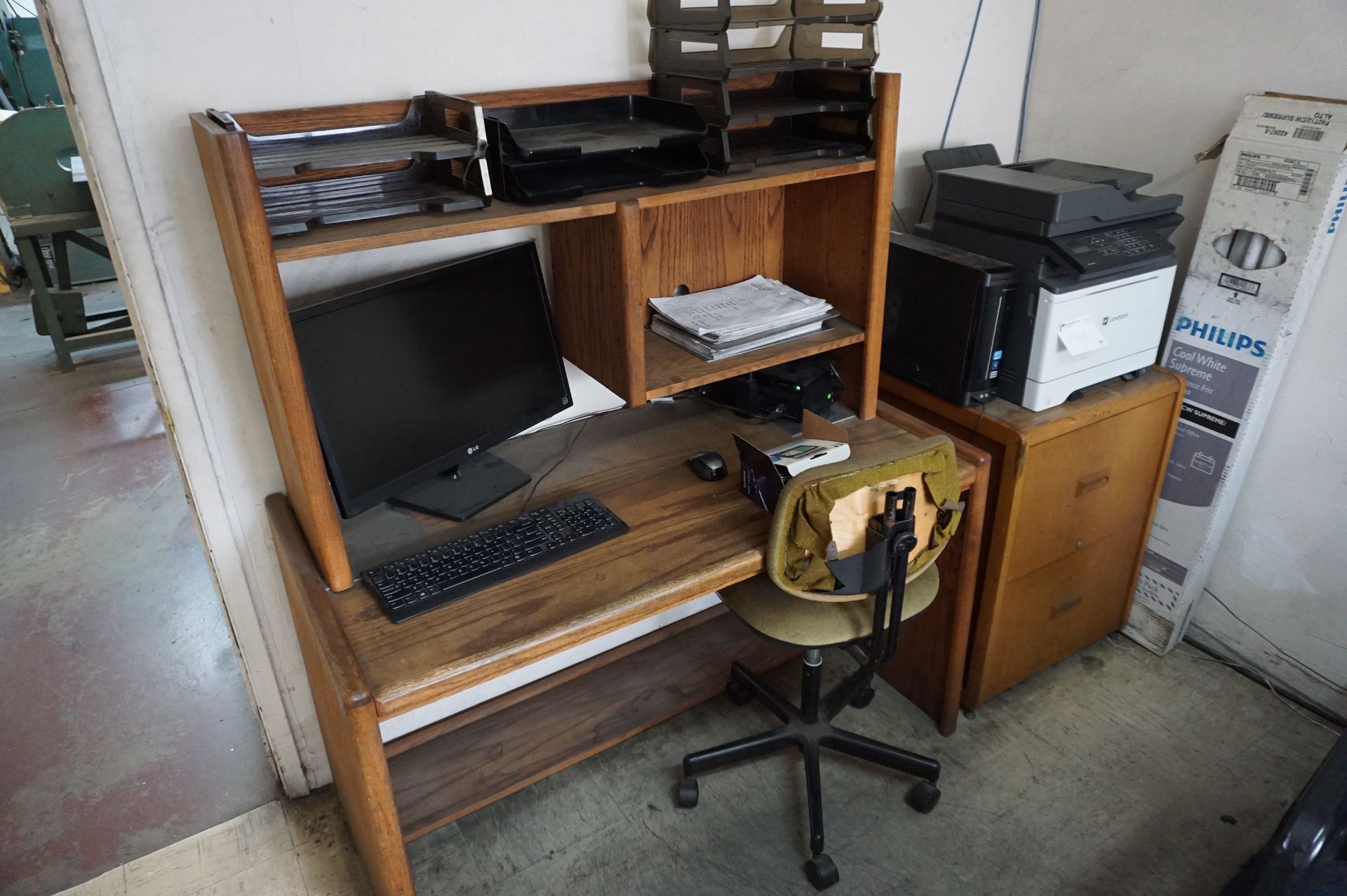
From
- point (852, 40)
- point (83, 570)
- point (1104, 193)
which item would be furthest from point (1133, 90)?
point (83, 570)

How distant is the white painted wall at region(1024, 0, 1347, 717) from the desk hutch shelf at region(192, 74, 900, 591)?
3.32ft

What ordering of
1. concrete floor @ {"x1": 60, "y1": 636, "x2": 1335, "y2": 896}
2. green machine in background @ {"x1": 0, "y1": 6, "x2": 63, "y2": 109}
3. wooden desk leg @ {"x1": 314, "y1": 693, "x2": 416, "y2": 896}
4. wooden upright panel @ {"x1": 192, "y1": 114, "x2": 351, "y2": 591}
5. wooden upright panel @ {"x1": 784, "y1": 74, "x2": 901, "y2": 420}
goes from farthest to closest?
green machine in background @ {"x1": 0, "y1": 6, "x2": 63, "y2": 109}, concrete floor @ {"x1": 60, "y1": 636, "x2": 1335, "y2": 896}, wooden upright panel @ {"x1": 784, "y1": 74, "x2": 901, "y2": 420}, wooden desk leg @ {"x1": 314, "y1": 693, "x2": 416, "y2": 896}, wooden upright panel @ {"x1": 192, "y1": 114, "x2": 351, "y2": 591}

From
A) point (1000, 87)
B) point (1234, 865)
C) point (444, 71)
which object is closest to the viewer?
point (444, 71)

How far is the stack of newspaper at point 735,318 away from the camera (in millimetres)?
1759

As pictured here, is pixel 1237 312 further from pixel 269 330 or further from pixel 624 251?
pixel 269 330

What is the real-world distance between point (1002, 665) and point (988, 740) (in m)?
0.19

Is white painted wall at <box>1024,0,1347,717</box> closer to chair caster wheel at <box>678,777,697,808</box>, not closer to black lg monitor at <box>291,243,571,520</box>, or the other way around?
chair caster wheel at <box>678,777,697,808</box>

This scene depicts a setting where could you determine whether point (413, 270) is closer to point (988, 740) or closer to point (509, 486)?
point (509, 486)

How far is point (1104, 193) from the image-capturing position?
1.91m

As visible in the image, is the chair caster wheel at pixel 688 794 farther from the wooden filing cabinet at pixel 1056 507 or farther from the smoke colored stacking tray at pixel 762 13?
the smoke colored stacking tray at pixel 762 13

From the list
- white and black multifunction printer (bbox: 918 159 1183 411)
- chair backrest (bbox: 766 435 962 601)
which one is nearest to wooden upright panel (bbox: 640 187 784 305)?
white and black multifunction printer (bbox: 918 159 1183 411)

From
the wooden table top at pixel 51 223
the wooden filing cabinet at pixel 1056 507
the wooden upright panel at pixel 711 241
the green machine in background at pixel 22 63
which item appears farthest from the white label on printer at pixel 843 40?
the green machine in background at pixel 22 63

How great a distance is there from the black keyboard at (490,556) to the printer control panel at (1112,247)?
3.75 ft

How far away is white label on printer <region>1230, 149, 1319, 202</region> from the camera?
75.2 inches
